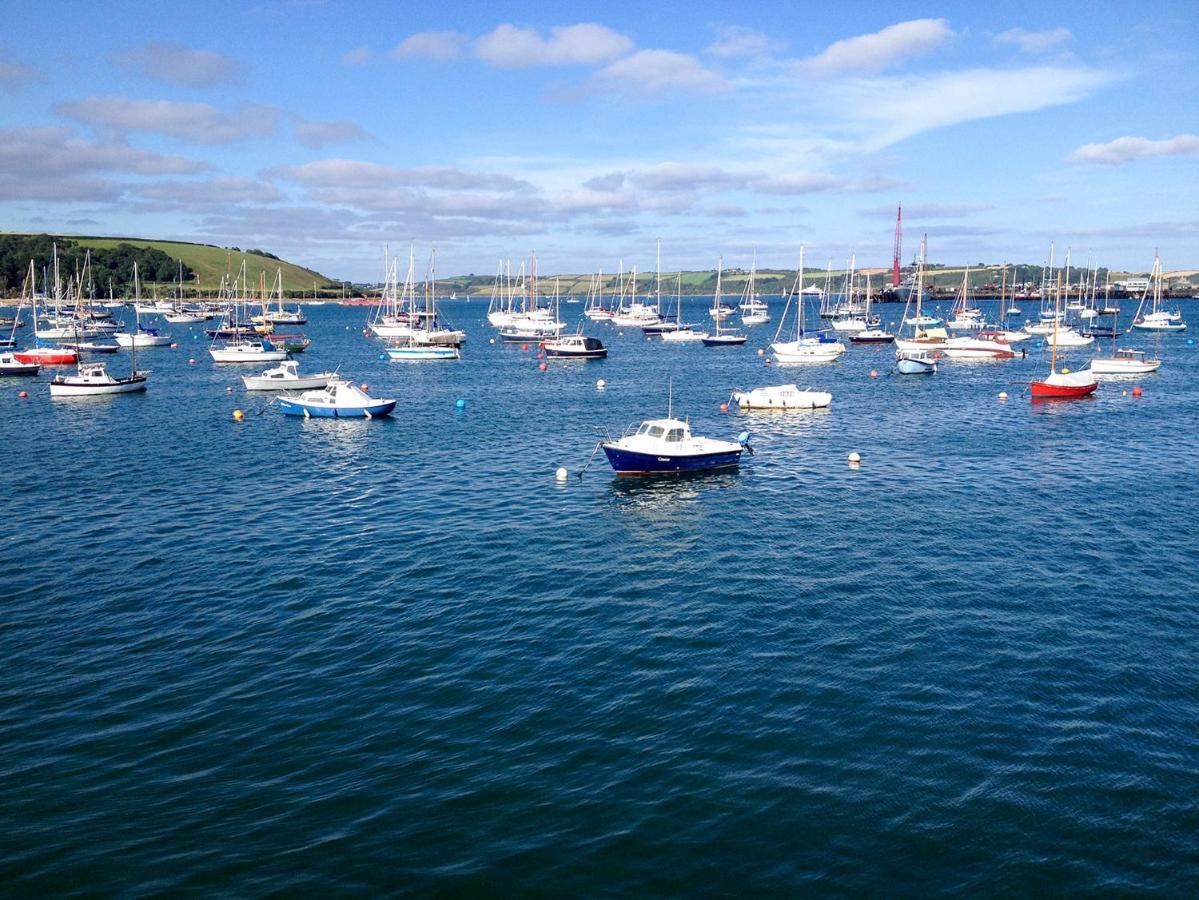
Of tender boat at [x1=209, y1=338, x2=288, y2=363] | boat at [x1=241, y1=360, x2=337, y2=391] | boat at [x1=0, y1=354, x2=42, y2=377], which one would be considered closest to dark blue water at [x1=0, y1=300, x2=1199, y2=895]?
boat at [x1=241, y1=360, x2=337, y2=391]

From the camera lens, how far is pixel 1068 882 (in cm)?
1925

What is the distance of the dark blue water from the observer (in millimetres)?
20391

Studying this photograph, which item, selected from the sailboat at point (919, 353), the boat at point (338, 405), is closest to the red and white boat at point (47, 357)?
the boat at point (338, 405)

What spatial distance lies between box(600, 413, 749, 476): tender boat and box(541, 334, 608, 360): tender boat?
86.7 m

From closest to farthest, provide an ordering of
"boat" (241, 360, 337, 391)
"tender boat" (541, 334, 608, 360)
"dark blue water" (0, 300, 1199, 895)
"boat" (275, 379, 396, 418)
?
"dark blue water" (0, 300, 1199, 895)
"boat" (275, 379, 396, 418)
"boat" (241, 360, 337, 391)
"tender boat" (541, 334, 608, 360)

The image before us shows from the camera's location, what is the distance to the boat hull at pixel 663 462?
54812 millimetres

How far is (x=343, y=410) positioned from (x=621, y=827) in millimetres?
64797

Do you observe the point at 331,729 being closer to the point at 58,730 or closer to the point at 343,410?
the point at 58,730

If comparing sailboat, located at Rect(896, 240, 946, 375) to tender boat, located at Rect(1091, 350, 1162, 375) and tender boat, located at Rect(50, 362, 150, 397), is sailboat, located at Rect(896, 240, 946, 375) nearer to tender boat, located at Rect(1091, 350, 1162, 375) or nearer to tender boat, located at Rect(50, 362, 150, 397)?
tender boat, located at Rect(1091, 350, 1162, 375)

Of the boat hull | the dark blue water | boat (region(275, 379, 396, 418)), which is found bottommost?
the dark blue water

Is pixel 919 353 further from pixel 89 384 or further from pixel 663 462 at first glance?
pixel 89 384

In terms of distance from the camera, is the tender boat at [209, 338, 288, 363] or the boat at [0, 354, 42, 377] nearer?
the boat at [0, 354, 42, 377]

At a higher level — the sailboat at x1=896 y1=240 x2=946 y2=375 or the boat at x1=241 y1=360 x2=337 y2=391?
the sailboat at x1=896 y1=240 x2=946 y2=375

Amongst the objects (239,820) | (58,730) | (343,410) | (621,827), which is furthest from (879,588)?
(343,410)
